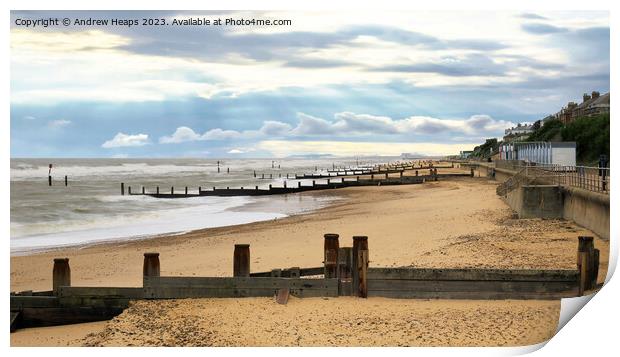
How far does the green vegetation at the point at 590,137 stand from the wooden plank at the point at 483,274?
102ft

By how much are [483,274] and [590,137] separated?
38419 millimetres

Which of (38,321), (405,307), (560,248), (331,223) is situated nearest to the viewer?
(405,307)

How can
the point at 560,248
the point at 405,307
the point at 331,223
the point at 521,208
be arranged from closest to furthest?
the point at 405,307 < the point at 560,248 < the point at 521,208 < the point at 331,223

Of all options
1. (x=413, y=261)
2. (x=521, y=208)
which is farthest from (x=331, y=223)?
Result: (x=413, y=261)

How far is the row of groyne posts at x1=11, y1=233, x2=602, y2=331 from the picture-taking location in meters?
10.7

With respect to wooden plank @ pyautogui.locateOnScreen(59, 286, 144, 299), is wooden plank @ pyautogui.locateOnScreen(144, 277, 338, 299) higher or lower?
higher

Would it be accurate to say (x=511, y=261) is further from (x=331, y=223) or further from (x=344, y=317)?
(x=331, y=223)

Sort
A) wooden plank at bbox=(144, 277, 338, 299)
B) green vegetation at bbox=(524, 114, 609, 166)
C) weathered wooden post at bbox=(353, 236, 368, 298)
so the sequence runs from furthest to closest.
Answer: green vegetation at bbox=(524, 114, 609, 166), wooden plank at bbox=(144, 277, 338, 299), weathered wooden post at bbox=(353, 236, 368, 298)

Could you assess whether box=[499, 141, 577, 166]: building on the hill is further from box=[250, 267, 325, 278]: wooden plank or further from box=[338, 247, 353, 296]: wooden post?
box=[338, 247, 353, 296]: wooden post

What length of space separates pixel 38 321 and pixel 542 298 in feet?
28.3

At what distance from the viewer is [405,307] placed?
34.4 feet

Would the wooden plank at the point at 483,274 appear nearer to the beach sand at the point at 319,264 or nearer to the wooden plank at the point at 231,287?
the beach sand at the point at 319,264

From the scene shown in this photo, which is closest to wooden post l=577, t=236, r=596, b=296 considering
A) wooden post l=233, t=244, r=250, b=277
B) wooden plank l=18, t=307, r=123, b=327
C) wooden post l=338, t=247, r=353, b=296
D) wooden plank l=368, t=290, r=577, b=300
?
wooden plank l=368, t=290, r=577, b=300

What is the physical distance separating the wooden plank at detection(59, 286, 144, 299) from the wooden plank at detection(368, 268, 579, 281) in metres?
4.28
